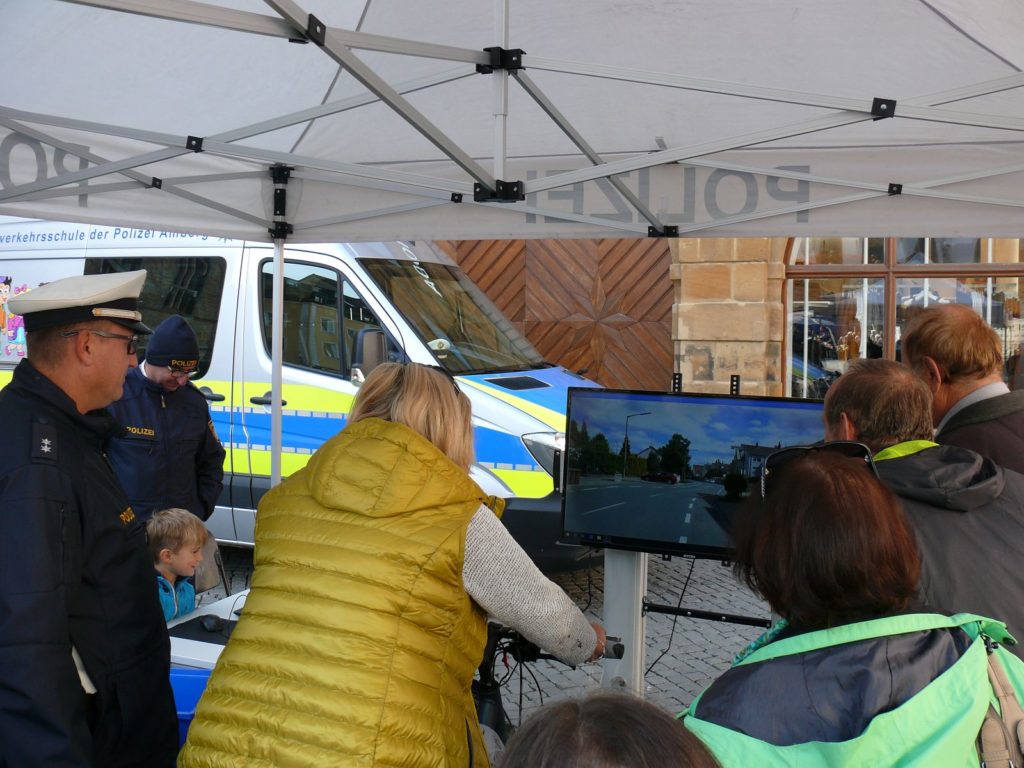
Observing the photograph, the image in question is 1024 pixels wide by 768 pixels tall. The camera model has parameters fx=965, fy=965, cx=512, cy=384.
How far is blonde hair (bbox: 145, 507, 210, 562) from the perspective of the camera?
3623 mm

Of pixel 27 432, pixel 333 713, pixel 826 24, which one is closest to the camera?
pixel 333 713

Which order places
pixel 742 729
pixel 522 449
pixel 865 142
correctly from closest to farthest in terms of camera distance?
pixel 742 729 → pixel 865 142 → pixel 522 449

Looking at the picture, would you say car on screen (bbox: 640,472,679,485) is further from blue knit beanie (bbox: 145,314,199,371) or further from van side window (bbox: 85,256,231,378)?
van side window (bbox: 85,256,231,378)

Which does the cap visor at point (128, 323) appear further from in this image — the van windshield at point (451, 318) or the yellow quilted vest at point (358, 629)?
the van windshield at point (451, 318)

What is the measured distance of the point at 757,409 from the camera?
357cm

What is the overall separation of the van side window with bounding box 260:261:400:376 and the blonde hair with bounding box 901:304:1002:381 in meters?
4.27

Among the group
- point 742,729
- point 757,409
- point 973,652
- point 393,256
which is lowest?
point 742,729

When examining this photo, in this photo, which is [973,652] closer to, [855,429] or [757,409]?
[855,429]

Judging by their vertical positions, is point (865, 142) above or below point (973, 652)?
above

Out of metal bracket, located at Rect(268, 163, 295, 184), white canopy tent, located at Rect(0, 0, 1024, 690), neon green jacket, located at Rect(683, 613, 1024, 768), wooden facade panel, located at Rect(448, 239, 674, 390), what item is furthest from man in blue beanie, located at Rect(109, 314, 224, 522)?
wooden facade panel, located at Rect(448, 239, 674, 390)

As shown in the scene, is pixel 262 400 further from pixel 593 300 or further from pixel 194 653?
pixel 593 300

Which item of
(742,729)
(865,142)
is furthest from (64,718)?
(865,142)

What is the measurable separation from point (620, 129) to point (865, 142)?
102 centimetres

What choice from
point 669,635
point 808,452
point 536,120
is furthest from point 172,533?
point 669,635
